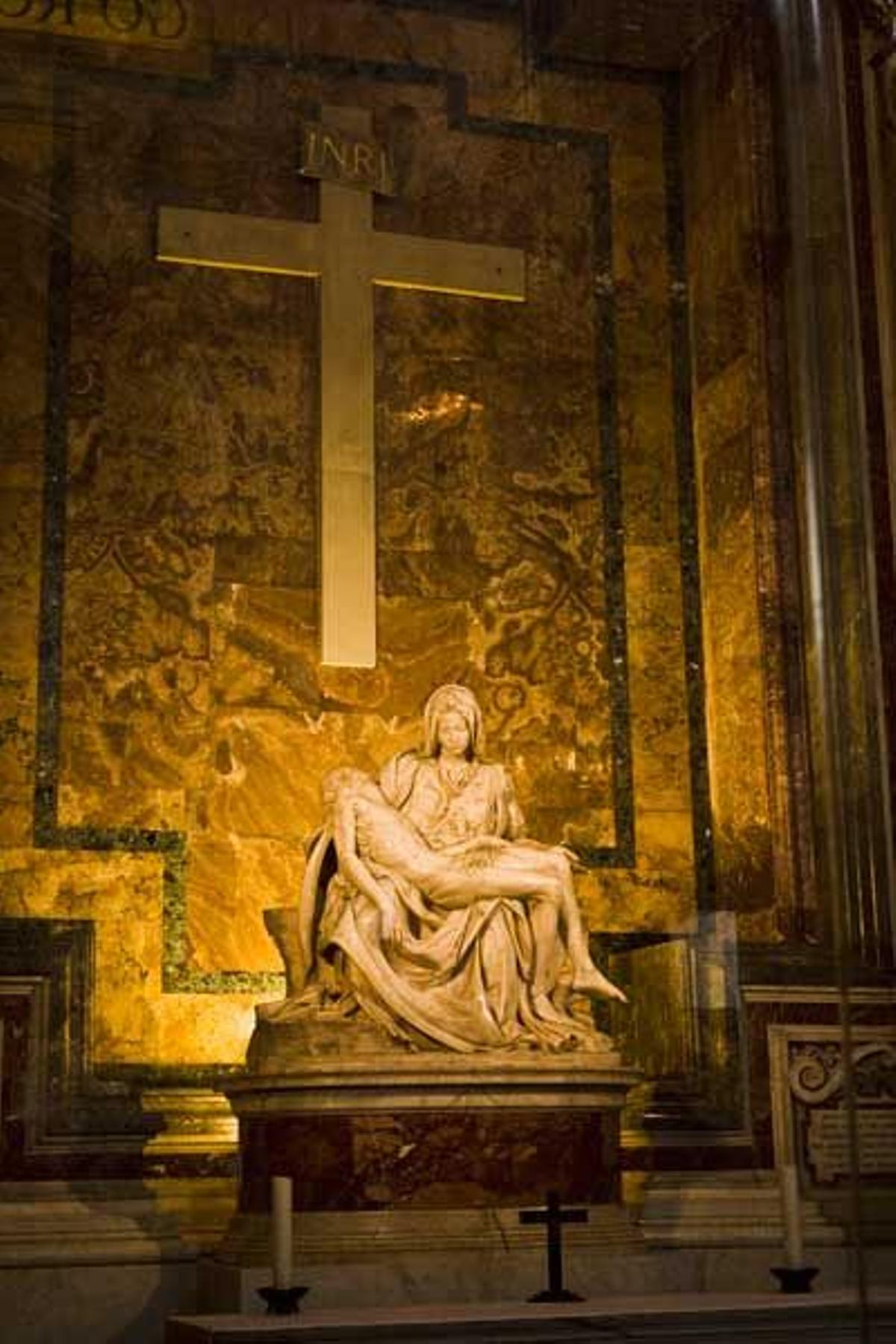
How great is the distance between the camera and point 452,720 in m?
6.52

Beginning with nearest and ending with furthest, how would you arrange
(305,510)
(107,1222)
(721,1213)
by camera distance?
(107,1222) → (721,1213) → (305,510)

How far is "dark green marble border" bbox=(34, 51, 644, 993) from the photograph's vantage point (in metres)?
6.95

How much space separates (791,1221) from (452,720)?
6.55 feet

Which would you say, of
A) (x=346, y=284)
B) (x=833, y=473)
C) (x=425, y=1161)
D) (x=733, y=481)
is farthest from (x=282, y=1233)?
(x=346, y=284)

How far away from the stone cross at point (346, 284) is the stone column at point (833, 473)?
3796mm

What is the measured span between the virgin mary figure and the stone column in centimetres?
231

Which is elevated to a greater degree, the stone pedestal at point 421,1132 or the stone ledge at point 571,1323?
the stone pedestal at point 421,1132

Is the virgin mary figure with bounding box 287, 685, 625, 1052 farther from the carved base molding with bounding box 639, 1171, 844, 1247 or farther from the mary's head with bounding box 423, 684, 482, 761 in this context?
the carved base molding with bounding box 639, 1171, 844, 1247

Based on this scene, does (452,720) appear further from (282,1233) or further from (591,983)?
(282,1233)

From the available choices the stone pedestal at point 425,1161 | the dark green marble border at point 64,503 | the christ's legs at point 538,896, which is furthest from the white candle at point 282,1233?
the dark green marble border at point 64,503

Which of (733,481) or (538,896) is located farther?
(733,481)

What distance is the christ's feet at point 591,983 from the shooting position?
610 centimetres

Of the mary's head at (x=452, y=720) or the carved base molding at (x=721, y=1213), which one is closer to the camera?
the carved base molding at (x=721, y=1213)

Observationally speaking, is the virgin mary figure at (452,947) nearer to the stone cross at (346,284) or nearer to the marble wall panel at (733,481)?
the stone cross at (346,284)
